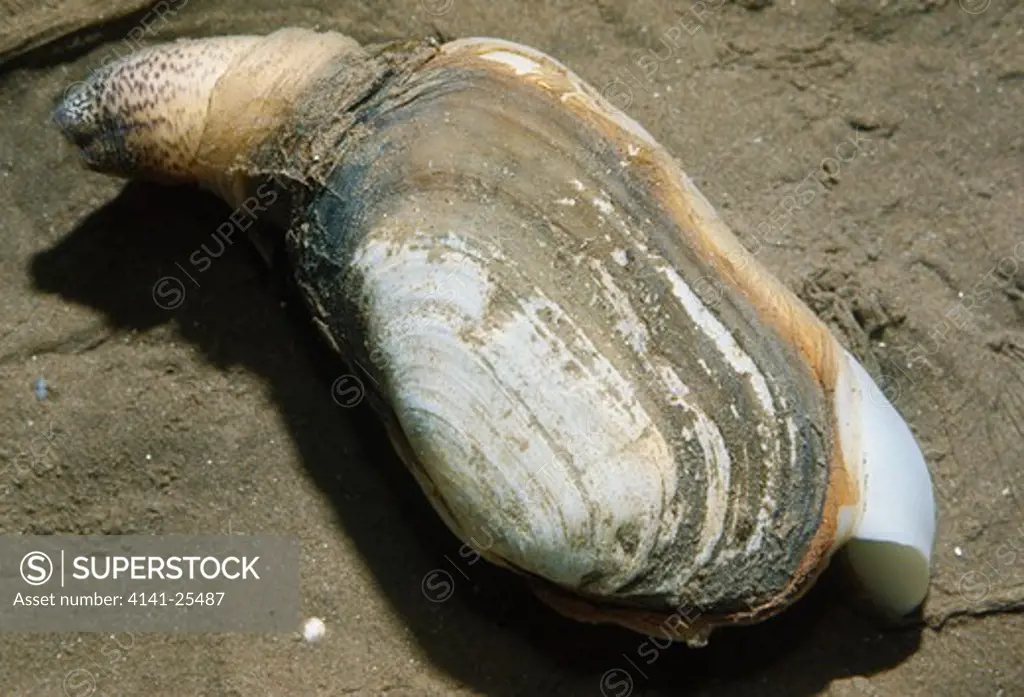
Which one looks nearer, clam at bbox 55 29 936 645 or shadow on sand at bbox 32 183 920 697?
clam at bbox 55 29 936 645

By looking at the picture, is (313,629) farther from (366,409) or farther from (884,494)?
(884,494)

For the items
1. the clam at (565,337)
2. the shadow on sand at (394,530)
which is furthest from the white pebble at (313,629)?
the clam at (565,337)

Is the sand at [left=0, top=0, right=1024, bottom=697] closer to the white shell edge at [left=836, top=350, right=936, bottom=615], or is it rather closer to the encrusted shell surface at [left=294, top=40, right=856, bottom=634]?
the white shell edge at [left=836, top=350, right=936, bottom=615]

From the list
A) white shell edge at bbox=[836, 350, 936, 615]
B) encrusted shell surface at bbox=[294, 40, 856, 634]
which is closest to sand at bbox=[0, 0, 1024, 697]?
white shell edge at bbox=[836, 350, 936, 615]

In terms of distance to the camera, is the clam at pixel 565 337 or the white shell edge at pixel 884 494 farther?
the white shell edge at pixel 884 494

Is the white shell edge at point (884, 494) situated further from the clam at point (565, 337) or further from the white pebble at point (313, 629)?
the white pebble at point (313, 629)

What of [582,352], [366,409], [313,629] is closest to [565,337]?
[582,352]

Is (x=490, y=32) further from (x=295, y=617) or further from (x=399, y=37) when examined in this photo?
(x=295, y=617)
